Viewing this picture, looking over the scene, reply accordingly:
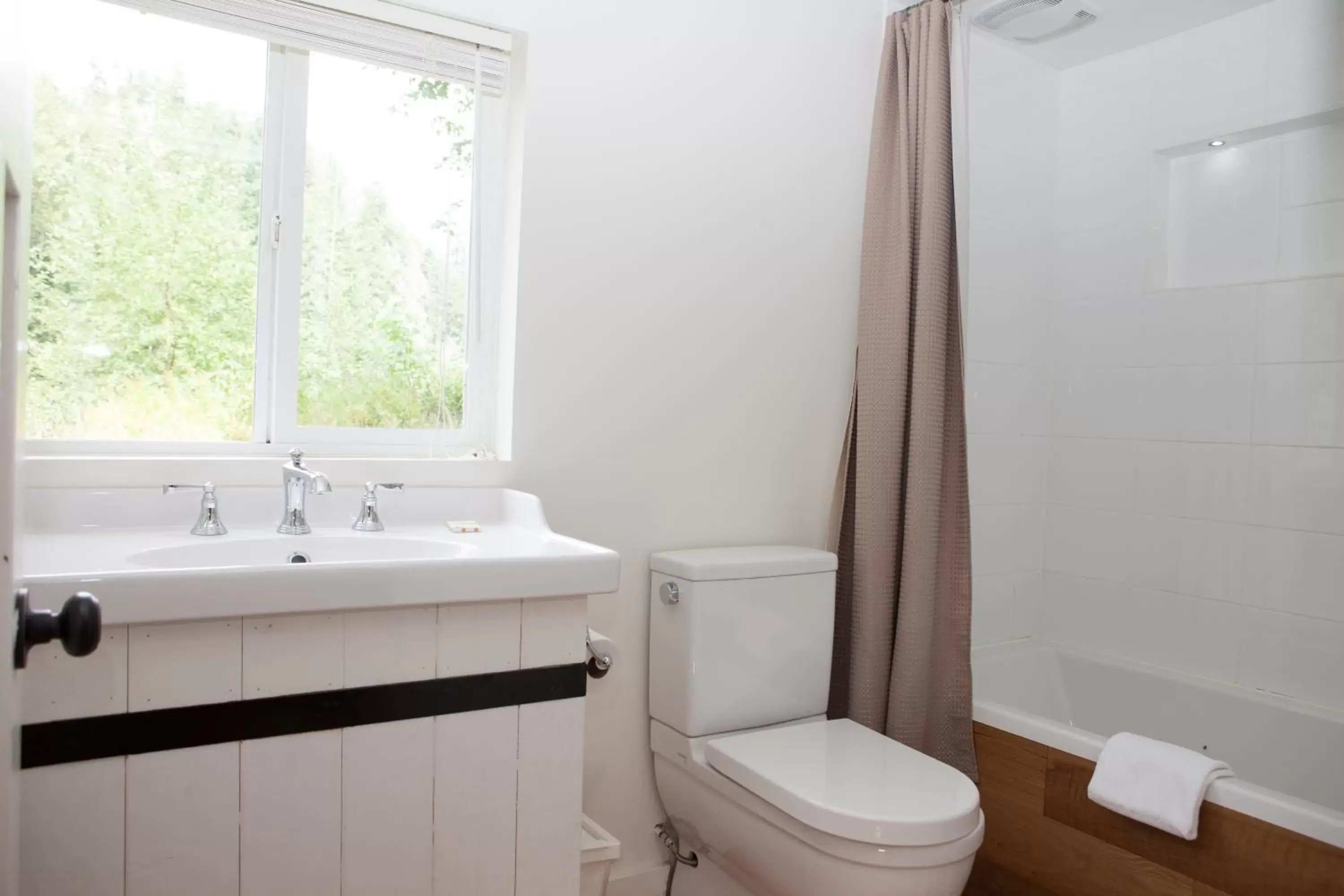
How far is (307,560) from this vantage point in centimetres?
159

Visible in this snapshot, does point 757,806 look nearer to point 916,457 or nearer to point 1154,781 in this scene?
point 1154,781

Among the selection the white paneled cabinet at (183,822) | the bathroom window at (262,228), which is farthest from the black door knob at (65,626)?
the bathroom window at (262,228)

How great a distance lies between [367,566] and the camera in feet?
4.13

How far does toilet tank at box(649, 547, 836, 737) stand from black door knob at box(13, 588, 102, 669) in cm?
144

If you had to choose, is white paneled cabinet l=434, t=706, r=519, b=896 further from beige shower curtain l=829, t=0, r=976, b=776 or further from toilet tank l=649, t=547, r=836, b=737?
beige shower curtain l=829, t=0, r=976, b=776

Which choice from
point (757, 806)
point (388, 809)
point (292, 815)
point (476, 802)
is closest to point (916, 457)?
point (757, 806)

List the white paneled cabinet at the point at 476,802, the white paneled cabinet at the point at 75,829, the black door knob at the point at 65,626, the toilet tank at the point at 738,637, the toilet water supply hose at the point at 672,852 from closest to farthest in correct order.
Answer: the black door knob at the point at 65,626 < the white paneled cabinet at the point at 75,829 < the white paneled cabinet at the point at 476,802 < the toilet tank at the point at 738,637 < the toilet water supply hose at the point at 672,852

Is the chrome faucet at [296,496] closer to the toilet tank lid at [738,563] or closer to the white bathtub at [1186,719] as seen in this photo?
the toilet tank lid at [738,563]

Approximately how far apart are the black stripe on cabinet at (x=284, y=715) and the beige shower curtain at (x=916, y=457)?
102cm

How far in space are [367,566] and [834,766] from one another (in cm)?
100

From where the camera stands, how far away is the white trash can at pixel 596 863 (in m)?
1.73

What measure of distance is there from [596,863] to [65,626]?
4.36ft

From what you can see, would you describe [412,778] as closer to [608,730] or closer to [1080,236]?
[608,730]

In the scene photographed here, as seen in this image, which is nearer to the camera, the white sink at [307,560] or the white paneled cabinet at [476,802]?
the white sink at [307,560]
